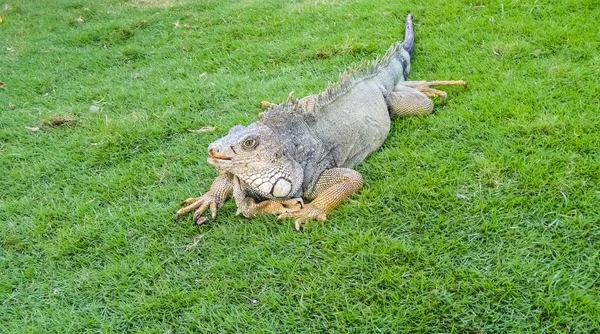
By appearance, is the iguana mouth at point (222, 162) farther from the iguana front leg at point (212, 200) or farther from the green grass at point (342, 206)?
the green grass at point (342, 206)

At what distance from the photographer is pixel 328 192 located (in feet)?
10.3

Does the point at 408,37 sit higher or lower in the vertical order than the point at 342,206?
higher

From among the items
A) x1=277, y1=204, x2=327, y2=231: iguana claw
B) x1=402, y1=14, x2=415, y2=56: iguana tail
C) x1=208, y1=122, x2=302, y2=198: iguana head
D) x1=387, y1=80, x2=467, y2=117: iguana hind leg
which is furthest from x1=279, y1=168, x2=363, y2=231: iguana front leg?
x1=402, y1=14, x2=415, y2=56: iguana tail

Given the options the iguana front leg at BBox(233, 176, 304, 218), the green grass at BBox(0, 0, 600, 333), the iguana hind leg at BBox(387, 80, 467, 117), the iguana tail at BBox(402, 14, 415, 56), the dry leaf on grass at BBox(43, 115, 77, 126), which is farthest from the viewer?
the iguana tail at BBox(402, 14, 415, 56)

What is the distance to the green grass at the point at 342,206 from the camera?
2.50 m

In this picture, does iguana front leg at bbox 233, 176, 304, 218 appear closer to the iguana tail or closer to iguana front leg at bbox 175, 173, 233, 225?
iguana front leg at bbox 175, 173, 233, 225

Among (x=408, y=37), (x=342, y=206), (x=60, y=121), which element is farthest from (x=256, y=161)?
(x=408, y=37)

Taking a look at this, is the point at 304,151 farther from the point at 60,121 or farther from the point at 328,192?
the point at 60,121

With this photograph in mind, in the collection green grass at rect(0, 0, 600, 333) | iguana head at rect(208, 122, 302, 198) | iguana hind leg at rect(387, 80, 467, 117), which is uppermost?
iguana head at rect(208, 122, 302, 198)

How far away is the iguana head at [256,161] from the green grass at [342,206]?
0.23 m

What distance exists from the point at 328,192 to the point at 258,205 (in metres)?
0.45

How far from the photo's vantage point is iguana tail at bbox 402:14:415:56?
5.02 metres

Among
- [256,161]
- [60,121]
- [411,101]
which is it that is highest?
[256,161]

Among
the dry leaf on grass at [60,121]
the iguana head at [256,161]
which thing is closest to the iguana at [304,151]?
the iguana head at [256,161]
